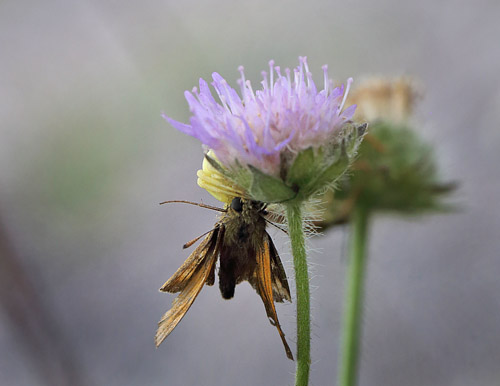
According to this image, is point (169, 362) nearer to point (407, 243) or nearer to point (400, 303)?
point (400, 303)

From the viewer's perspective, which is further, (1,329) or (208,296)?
(208,296)

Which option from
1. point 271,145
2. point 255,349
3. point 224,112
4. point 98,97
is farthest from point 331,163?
point 98,97

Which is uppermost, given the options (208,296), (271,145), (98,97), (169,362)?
(98,97)

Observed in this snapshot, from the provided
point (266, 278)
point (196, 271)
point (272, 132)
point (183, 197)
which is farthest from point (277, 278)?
point (183, 197)

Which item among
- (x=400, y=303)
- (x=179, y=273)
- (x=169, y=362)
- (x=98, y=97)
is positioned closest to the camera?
(x=179, y=273)

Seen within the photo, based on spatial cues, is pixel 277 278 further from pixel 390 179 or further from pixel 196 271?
pixel 390 179

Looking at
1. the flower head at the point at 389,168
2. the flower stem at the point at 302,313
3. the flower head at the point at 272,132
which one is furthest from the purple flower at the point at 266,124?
the flower head at the point at 389,168

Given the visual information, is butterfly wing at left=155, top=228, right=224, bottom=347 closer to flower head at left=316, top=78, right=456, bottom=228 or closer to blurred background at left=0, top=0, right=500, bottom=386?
blurred background at left=0, top=0, right=500, bottom=386

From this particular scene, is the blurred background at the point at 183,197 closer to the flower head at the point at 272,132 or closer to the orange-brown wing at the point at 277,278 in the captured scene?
the orange-brown wing at the point at 277,278

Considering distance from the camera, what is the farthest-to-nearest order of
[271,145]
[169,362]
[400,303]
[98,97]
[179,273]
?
[98,97]
[400,303]
[169,362]
[179,273]
[271,145]
